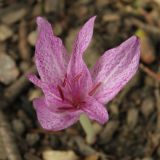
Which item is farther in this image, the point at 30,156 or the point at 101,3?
the point at 101,3

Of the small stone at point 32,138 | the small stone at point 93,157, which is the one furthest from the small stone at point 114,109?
the small stone at point 32,138

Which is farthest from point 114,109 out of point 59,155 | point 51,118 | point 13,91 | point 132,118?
point 51,118

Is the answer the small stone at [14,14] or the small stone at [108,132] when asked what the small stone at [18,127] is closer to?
the small stone at [108,132]

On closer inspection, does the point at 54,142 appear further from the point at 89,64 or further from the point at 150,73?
the point at 150,73

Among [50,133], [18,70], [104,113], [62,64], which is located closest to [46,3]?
[18,70]

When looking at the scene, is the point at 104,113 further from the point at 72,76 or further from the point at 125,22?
the point at 125,22

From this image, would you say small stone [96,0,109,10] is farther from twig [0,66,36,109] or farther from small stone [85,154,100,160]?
small stone [85,154,100,160]
